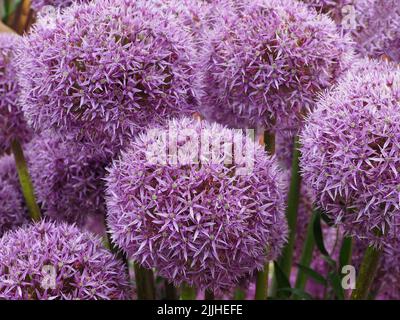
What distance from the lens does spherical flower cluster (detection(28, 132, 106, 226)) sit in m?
0.85

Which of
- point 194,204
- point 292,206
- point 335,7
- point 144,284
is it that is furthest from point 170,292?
point 335,7

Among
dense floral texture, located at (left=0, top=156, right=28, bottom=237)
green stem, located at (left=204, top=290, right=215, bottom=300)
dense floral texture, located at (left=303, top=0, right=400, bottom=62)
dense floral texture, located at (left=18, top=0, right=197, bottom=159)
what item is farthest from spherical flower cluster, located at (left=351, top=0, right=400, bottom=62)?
dense floral texture, located at (left=0, top=156, right=28, bottom=237)

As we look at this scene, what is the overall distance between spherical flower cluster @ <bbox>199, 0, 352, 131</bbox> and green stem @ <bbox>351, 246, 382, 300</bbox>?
17cm

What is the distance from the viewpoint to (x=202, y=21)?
0.85 metres

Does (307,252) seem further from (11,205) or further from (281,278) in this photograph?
(11,205)

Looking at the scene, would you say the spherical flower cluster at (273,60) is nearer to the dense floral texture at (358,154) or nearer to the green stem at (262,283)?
the dense floral texture at (358,154)

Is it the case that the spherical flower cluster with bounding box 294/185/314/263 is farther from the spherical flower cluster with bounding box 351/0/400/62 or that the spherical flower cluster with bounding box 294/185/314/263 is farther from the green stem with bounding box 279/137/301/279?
the spherical flower cluster with bounding box 351/0/400/62

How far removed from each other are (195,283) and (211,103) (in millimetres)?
243

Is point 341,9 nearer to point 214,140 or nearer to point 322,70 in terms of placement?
point 322,70

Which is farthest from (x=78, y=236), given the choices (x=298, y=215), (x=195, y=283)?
(x=298, y=215)

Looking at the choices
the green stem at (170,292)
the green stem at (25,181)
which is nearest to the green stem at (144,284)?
the green stem at (170,292)

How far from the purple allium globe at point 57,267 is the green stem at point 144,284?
0.29 ft

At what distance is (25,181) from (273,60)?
0.37 m

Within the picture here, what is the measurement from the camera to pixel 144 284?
866 mm
